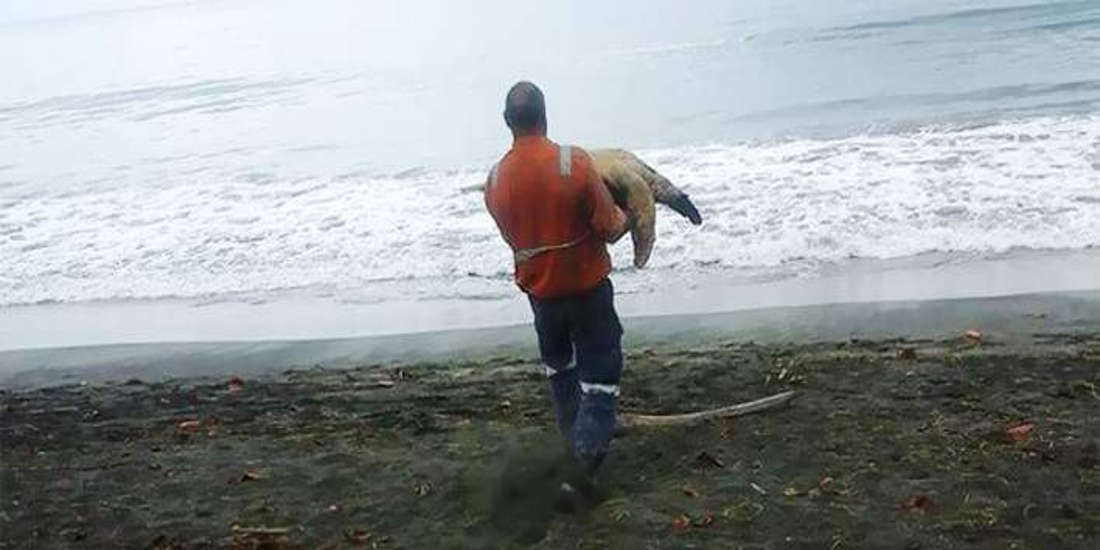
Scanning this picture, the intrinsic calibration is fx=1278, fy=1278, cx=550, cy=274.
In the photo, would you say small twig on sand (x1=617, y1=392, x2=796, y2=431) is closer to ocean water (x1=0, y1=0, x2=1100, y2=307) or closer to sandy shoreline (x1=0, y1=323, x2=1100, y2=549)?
sandy shoreline (x1=0, y1=323, x2=1100, y2=549)

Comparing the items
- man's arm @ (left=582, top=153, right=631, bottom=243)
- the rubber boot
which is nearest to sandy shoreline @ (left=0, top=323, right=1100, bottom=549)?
the rubber boot

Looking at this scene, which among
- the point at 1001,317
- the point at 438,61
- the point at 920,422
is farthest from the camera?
the point at 438,61

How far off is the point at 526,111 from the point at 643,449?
2010mm

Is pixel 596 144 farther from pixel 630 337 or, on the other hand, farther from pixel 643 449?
pixel 643 449

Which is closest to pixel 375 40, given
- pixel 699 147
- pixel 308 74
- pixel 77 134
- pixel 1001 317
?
pixel 308 74

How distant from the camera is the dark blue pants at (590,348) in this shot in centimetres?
579

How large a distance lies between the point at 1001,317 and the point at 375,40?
53.6 meters

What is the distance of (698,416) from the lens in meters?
7.05

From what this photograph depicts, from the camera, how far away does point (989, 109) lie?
20969mm

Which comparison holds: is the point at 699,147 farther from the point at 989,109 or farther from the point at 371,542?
the point at 371,542

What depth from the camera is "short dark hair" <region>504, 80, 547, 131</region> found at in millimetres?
5512

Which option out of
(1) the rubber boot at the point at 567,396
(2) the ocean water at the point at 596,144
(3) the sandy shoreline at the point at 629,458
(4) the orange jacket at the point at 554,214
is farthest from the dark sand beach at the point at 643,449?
(2) the ocean water at the point at 596,144

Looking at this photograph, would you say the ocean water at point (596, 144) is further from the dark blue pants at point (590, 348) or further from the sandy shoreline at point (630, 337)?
the dark blue pants at point (590, 348)

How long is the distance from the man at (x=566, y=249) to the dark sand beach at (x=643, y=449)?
0.46 m
